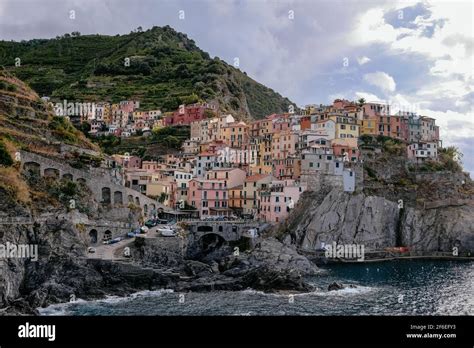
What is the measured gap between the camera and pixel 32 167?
165ft

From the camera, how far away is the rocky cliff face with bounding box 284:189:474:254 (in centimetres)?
6209

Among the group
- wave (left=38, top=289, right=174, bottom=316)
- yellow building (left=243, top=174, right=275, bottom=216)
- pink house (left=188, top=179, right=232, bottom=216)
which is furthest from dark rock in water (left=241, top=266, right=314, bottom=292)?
pink house (left=188, top=179, right=232, bottom=216)

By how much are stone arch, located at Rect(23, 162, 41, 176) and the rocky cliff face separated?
2521cm

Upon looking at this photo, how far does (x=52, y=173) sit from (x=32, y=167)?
6.45ft

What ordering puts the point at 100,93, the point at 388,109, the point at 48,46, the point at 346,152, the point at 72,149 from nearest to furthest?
the point at 72,149, the point at 346,152, the point at 388,109, the point at 100,93, the point at 48,46

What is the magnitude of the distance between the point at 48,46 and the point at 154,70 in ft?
154

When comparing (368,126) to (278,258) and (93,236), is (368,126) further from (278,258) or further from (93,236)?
(93,236)

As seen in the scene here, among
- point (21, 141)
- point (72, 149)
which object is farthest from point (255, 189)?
point (21, 141)

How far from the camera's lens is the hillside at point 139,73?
113 metres

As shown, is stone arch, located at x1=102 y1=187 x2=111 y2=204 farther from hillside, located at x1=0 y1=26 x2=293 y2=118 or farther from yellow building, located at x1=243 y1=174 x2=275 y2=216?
hillside, located at x1=0 y1=26 x2=293 y2=118

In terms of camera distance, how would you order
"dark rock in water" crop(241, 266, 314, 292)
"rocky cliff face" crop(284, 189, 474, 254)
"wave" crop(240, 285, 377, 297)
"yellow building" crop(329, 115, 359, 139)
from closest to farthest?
"wave" crop(240, 285, 377, 297), "dark rock in water" crop(241, 266, 314, 292), "rocky cliff face" crop(284, 189, 474, 254), "yellow building" crop(329, 115, 359, 139)
